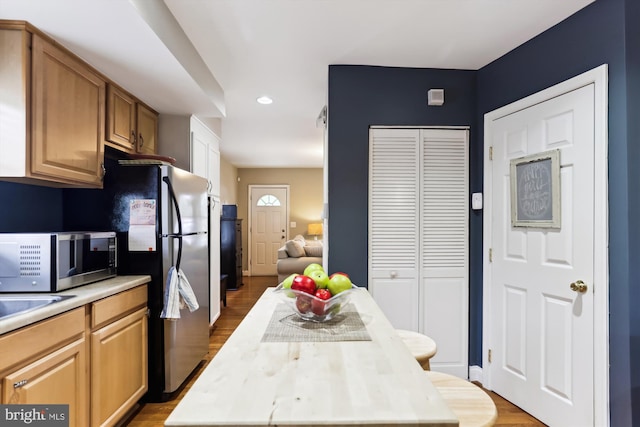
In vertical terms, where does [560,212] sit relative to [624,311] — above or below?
above

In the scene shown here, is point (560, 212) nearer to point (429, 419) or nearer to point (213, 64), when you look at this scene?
point (429, 419)

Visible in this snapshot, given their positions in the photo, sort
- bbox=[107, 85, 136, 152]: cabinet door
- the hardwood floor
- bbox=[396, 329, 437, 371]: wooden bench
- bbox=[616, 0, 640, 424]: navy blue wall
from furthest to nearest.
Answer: bbox=[107, 85, 136, 152]: cabinet door → the hardwood floor → bbox=[616, 0, 640, 424]: navy blue wall → bbox=[396, 329, 437, 371]: wooden bench

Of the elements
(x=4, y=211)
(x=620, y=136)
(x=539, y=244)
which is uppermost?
(x=620, y=136)

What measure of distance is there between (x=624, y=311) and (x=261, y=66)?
270 cm

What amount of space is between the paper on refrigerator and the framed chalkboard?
2.42 meters

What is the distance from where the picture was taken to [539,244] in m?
2.19

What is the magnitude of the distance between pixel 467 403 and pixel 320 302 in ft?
2.13

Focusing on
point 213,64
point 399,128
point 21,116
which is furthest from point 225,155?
point 21,116

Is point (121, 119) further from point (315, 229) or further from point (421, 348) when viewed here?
point (315, 229)

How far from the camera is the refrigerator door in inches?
93.4

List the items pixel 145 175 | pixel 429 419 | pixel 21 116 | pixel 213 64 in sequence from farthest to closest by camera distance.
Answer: pixel 213 64 < pixel 145 175 < pixel 21 116 < pixel 429 419

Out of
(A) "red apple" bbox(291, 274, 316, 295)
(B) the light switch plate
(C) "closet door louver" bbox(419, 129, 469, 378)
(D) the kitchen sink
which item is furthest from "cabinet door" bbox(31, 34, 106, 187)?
(B) the light switch plate

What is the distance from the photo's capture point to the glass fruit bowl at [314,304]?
1.18m

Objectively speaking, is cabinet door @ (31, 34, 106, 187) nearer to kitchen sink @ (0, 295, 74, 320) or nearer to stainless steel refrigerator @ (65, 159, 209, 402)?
stainless steel refrigerator @ (65, 159, 209, 402)
